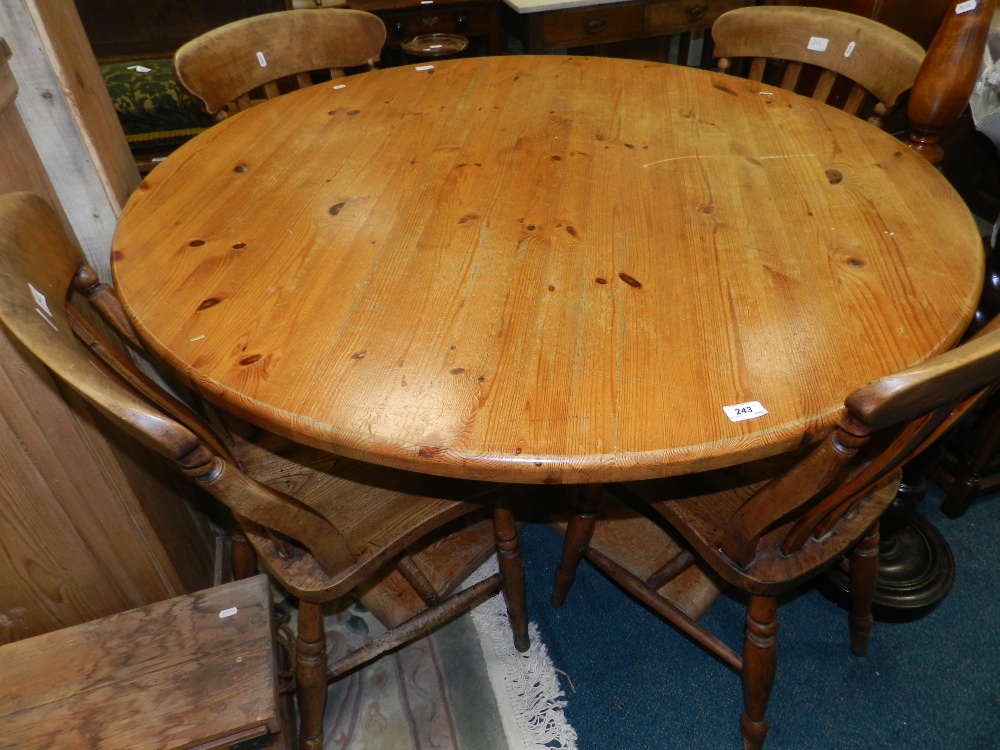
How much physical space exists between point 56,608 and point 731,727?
128cm

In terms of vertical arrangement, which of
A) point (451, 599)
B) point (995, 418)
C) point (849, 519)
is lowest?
point (451, 599)

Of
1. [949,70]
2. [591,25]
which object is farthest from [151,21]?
[949,70]

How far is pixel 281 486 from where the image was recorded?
1.16 metres

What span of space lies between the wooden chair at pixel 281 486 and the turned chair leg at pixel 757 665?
447 mm

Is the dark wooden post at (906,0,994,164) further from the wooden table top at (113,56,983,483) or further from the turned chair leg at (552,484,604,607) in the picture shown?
the turned chair leg at (552,484,604,607)

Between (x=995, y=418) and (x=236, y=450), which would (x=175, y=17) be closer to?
(x=236, y=450)

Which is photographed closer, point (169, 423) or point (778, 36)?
point (169, 423)

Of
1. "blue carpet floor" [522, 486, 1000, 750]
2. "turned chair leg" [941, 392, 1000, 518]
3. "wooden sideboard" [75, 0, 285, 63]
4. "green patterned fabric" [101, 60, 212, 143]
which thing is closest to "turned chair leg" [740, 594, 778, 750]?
"blue carpet floor" [522, 486, 1000, 750]

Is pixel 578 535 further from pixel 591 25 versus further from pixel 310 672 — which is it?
pixel 591 25

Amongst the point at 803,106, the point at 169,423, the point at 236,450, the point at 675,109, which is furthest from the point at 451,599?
the point at 803,106

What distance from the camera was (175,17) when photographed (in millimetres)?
3424

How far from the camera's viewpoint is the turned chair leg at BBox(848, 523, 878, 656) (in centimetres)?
128

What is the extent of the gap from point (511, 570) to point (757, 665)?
1.56ft

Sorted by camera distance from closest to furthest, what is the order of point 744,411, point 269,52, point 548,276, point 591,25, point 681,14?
point 744,411 < point 548,276 < point 269,52 < point 591,25 < point 681,14
